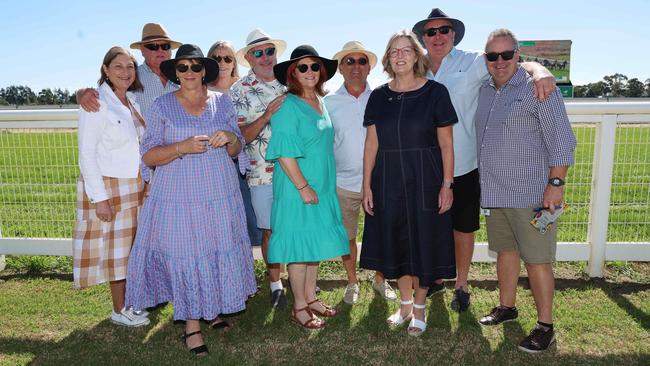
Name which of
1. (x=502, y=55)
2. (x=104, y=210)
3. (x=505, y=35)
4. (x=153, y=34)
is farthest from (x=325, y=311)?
(x=153, y=34)

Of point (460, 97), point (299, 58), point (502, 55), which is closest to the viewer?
point (502, 55)

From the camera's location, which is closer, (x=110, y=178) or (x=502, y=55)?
(x=502, y=55)

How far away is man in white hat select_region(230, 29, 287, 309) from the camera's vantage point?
14.8 ft

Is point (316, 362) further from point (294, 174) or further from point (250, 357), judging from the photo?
point (294, 174)

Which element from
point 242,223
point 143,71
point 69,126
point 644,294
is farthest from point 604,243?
point 69,126

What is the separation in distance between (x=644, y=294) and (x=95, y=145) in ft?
16.2

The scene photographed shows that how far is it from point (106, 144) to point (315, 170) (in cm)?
160

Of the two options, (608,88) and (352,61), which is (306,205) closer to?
(352,61)

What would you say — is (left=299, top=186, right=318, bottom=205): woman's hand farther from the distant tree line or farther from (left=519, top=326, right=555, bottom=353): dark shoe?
the distant tree line

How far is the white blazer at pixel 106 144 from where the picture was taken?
12.9 feet

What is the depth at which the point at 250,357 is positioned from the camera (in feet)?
12.6

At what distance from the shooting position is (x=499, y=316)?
4.31 meters

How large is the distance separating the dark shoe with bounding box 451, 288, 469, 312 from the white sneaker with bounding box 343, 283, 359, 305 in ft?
2.84

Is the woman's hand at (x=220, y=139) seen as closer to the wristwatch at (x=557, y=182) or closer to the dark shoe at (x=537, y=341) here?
the wristwatch at (x=557, y=182)
